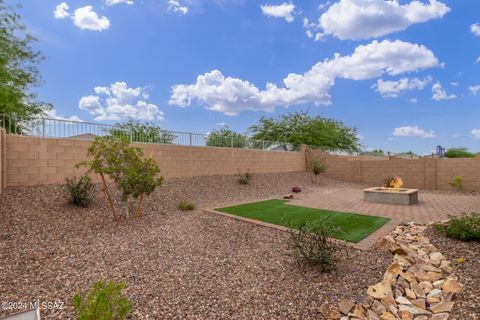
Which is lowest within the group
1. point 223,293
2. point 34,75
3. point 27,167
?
point 223,293

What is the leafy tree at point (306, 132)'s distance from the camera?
25.5 metres

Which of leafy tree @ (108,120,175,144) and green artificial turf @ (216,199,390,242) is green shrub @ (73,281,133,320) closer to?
green artificial turf @ (216,199,390,242)

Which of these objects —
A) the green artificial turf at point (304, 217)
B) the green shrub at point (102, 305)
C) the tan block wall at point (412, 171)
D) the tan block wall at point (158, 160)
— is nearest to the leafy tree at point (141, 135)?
the tan block wall at point (158, 160)

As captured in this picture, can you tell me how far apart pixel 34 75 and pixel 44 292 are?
13643mm

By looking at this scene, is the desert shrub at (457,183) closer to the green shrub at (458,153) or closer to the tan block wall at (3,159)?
the green shrub at (458,153)

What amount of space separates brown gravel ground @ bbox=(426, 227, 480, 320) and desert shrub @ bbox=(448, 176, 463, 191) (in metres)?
11.0

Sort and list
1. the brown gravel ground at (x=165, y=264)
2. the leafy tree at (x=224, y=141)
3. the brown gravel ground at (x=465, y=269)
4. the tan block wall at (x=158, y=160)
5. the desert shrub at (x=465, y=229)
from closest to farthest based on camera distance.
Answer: the brown gravel ground at (x=465, y=269)
the brown gravel ground at (x=165, y=264)
the desert shrub at (x=465, y=229)
the tan block wall at (x=158, y=160)
the leafy tree at (x=224, y=141)

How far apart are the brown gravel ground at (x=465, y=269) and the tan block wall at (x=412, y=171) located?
1163 cm

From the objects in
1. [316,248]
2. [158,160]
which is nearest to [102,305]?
[316,248]

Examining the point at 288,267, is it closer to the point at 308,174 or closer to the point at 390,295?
the point at 390,295

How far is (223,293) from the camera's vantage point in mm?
3518

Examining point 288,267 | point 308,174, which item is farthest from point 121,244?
point 308,174

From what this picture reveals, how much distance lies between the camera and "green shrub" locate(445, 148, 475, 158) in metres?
23.9

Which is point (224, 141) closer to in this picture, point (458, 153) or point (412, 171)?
Answer: point (412, 171)
